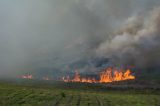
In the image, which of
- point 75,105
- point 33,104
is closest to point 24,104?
point 33,104

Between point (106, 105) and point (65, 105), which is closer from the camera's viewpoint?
point (65, 105)

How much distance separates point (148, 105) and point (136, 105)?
356 cm

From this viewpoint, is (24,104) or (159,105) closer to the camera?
(24,104)

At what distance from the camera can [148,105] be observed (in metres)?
76.4

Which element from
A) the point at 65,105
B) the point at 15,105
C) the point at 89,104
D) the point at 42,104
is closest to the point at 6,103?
the point at 15,105

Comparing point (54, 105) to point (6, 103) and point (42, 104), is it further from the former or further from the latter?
point (6, 103)

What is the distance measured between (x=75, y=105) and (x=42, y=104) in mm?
8114

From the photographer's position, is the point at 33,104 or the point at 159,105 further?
the point at 159,105

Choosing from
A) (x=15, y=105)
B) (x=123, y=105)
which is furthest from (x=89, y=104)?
(x=15, y=105)

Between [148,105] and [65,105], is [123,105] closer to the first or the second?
[148,105]

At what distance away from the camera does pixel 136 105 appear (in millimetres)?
75625

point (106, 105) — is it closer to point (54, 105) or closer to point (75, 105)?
point (75, 105)

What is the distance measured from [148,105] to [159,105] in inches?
118

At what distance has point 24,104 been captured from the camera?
68562mm
